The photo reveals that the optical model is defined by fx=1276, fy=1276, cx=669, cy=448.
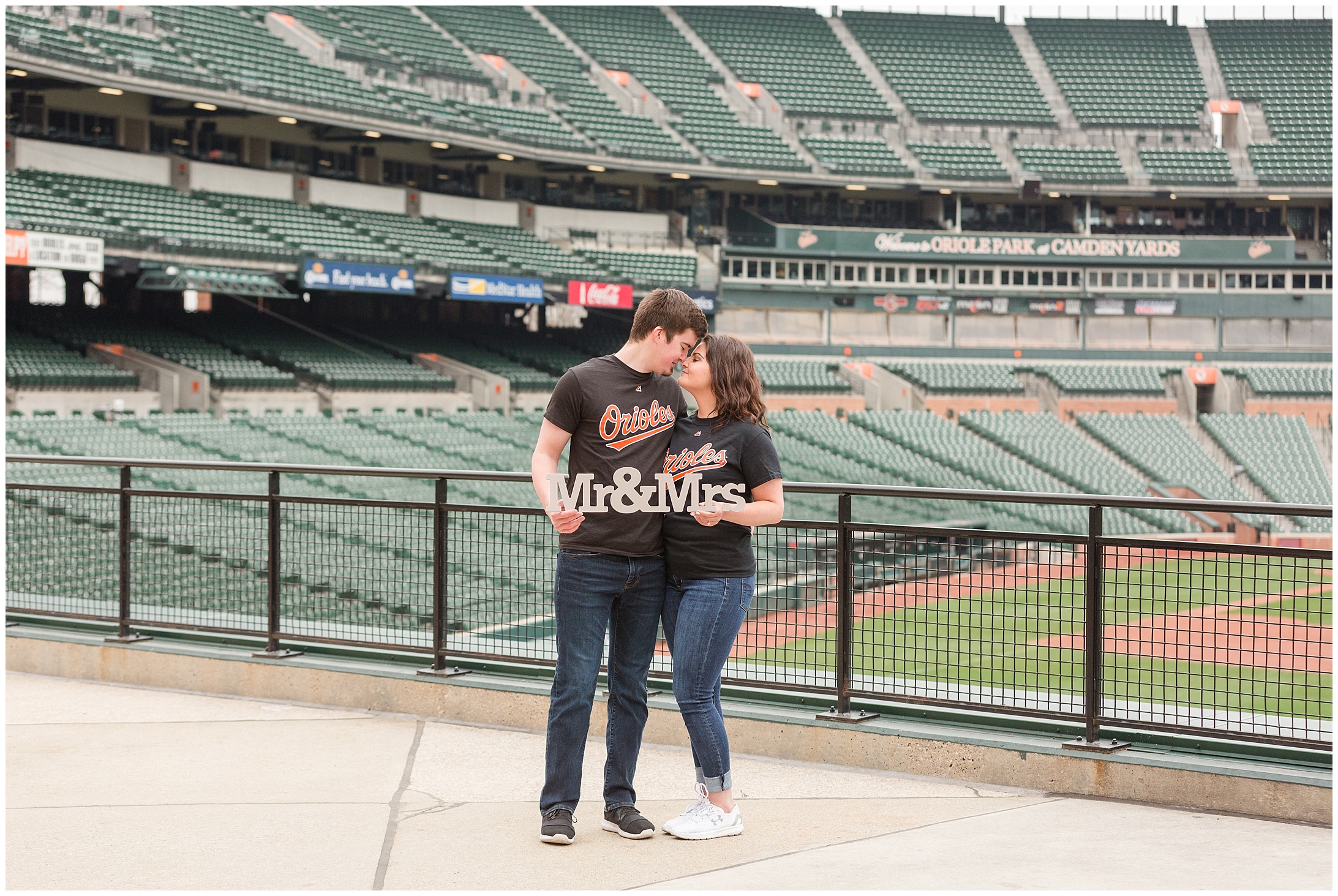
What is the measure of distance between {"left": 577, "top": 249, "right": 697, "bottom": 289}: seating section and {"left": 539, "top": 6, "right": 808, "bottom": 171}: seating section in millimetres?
4107

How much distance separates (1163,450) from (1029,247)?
1151 centimetres

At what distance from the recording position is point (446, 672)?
22.0ft

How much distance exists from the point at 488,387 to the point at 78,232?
1069cm

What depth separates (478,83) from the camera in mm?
41312

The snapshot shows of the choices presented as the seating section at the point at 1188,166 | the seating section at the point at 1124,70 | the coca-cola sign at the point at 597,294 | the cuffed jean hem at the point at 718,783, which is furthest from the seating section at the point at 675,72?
the cuffed jean hem at the point at 718,783

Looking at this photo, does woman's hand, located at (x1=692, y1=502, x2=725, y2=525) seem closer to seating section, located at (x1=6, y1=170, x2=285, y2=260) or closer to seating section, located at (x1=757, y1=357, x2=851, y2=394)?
seating section, located at (x1=6, y1=170, x2=285, y2=260)

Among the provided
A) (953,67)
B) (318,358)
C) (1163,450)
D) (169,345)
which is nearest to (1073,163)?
(953,67)

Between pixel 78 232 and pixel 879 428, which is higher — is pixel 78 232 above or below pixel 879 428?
above

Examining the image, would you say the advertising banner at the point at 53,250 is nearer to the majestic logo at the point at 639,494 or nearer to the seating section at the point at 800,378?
the seating section at the point at 800,378

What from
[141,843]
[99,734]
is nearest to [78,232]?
[99,734]

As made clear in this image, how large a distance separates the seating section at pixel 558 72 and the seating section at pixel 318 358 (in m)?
12.4

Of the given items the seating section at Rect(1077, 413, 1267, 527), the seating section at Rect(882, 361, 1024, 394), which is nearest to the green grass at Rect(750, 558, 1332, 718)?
the seating section at Rect(1077, 413, 1267, 527)

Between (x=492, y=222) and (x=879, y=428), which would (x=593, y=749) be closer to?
(x=879, y=428)

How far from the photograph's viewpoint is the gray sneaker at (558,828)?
14.7 feet
